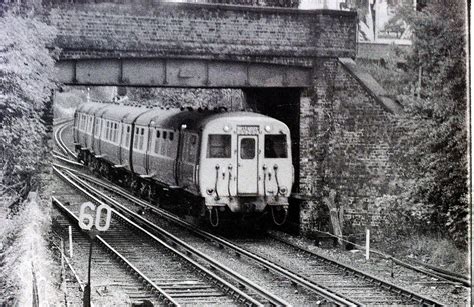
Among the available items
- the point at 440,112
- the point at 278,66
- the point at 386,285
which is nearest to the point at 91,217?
the point at 386,285

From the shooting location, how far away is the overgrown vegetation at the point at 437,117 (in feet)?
42.8

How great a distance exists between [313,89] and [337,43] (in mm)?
1105

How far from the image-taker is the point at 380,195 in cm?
1620

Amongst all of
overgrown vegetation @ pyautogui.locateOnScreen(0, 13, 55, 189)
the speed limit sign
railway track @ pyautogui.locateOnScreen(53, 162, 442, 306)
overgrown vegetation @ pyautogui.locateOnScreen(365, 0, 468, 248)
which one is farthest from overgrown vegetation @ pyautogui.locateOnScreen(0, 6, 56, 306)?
overgrown vegetation @ pyautogui.locateOnScreen(365, 0, 468, 248)

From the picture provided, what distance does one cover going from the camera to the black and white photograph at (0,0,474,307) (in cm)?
1181

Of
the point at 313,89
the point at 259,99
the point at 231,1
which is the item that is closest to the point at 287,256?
the point at 313,89

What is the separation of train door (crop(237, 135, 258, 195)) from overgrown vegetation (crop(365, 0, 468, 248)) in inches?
120

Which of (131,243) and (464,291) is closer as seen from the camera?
(464,291)

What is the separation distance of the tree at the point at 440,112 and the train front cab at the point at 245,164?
108 inches

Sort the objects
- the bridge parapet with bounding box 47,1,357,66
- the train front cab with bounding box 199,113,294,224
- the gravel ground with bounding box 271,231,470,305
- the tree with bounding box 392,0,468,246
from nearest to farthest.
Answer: the gravel ground with bounding box 271,231,470,305, the tree with bounding box 392,0,468,246, the bridge parapet with bounding box 47,1,357,66, the train front cab with bounding box 199,113,294,224

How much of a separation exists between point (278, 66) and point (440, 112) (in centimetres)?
407

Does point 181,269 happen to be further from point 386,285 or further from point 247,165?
point 386,285

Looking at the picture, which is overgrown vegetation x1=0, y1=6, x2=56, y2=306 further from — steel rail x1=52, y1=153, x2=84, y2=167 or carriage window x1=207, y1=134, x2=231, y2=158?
steel rail x1=52, y1=153, x2=84, y2=167

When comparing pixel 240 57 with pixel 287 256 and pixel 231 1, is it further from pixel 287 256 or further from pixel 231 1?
pixel 231 1
